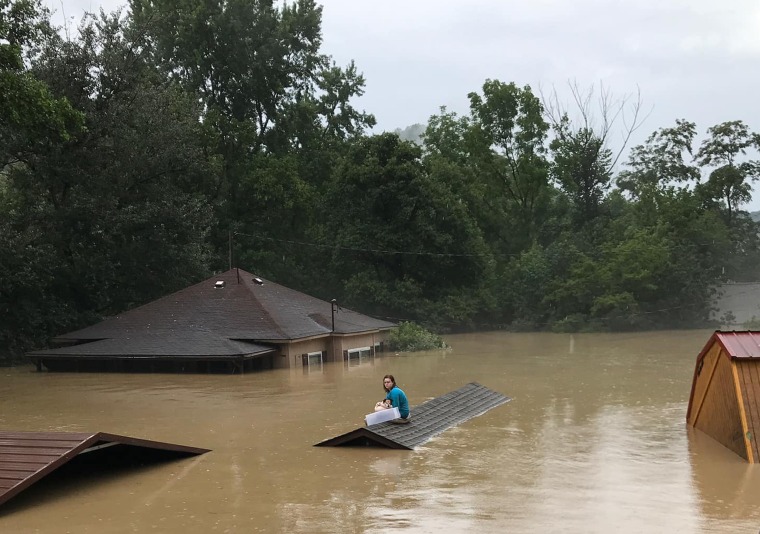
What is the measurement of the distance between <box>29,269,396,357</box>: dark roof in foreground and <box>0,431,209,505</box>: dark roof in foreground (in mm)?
18793

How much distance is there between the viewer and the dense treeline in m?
41.5

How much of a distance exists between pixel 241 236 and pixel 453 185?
17.8 m

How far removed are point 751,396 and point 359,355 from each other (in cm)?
2736

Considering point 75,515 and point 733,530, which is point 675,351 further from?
point 75,515

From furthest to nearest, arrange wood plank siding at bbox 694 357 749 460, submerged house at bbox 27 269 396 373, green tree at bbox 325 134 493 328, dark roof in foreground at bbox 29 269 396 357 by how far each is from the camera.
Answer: green tree at bbox 325 134 493 328
dark roof in foreground at bbox 29 269 396 357
submerged house at bbox 27 269 396 373
wood plank siding at bbox 694 357 749 460

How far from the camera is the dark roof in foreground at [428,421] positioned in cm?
1802

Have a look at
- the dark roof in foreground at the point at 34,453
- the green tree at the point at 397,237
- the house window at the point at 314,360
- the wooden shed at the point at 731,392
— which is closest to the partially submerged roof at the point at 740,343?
the wooden shed at the point at 731,392

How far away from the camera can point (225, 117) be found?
5981cm

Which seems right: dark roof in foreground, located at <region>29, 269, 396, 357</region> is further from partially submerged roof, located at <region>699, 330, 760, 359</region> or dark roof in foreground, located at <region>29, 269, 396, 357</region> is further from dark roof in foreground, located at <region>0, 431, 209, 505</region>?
partially submerged roof, located at <region>699, 330, 760, 359</region>

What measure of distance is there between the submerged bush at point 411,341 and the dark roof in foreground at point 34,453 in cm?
3303

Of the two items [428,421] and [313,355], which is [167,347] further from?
[428,421]

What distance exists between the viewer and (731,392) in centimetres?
1750

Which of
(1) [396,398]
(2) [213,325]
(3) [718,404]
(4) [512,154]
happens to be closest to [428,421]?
(1) [396,398]

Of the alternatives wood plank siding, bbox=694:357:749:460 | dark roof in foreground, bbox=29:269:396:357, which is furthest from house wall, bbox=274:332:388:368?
wood plank siding, bbox=694:357:749:460
